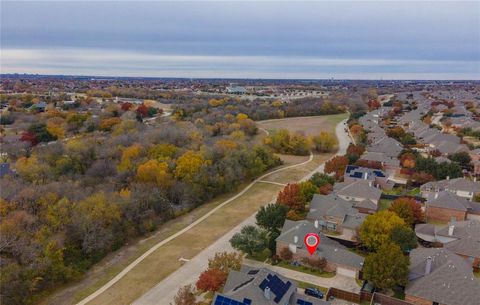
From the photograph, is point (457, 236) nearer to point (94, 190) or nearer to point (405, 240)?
point (405, 240)

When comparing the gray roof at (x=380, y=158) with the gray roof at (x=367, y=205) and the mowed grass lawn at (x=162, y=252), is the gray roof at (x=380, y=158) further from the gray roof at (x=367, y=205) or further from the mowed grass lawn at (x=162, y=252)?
the gray roof at (x=367, y=205)

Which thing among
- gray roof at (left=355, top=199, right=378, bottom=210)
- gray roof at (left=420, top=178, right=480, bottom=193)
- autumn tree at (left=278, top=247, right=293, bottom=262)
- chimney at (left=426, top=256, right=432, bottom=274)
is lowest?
autumn tree at (left=278, top=247, right=293, bottom=262)

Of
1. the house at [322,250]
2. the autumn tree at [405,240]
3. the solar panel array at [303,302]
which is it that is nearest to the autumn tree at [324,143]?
the house at [322,250]

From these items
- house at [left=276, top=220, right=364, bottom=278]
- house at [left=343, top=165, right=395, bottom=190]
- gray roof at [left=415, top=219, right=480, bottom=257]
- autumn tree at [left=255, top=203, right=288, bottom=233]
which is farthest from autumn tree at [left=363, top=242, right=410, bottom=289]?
house at [left=343, top=165, right=395, bottom=190]

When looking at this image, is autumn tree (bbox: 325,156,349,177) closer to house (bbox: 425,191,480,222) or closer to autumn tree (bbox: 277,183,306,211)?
house (bbox: 425,191,480,222)

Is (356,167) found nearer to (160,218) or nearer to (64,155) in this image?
(160,218)

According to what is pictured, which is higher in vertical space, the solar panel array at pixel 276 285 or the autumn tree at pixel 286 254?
the solar panel array at pixel 276 285

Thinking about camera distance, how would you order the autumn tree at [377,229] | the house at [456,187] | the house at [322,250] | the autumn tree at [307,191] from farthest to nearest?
the house at [456,187], the autumn tree at [307,191], the autumn tree at [377,229], the house at [322,250]
